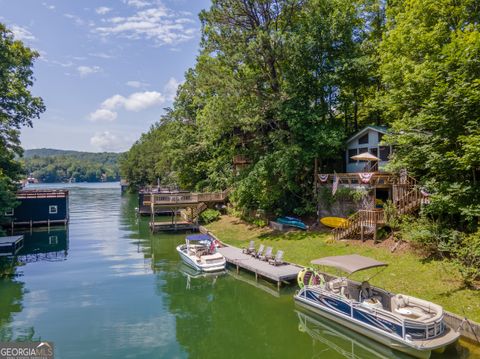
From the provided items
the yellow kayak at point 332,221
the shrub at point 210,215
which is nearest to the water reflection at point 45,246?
the shrub at point 210,215

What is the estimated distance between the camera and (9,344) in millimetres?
12414

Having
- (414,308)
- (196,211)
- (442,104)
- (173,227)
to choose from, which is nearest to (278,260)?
(414,308)

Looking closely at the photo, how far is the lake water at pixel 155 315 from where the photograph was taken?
12330mm

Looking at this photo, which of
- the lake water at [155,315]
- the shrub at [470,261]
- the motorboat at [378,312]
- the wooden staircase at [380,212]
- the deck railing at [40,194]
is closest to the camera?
the motorboat at [378,312]

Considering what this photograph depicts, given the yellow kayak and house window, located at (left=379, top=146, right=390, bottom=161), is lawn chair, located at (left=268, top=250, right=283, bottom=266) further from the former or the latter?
house window, located at (left=379, top=146, right=390, bottom=161)

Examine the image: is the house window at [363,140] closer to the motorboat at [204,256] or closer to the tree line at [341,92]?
the tree line at [341,92]

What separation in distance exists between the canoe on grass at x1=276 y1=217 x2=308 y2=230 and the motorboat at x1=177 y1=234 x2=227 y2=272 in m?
6.61

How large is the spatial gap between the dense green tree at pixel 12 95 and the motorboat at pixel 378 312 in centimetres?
2684

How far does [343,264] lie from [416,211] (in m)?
8.85

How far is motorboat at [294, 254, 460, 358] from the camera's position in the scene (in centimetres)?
1100

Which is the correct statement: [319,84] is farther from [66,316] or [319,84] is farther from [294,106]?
[66,316]

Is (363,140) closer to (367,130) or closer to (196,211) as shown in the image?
(367,130)

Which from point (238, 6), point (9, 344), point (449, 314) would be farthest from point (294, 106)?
point (9, 344)

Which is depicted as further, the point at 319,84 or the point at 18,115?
Result: the point at 18,115
